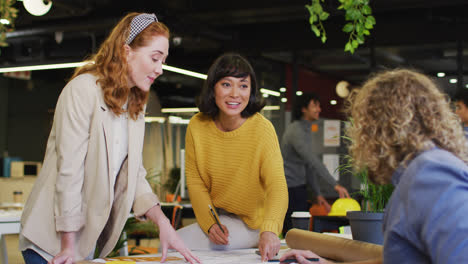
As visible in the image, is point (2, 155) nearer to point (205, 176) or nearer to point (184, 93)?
point (184, 93)

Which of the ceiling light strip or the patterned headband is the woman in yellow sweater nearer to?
the patterned headband

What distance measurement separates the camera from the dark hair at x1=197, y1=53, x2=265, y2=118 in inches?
99.3

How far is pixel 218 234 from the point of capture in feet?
7.86

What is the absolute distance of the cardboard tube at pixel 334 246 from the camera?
162cm

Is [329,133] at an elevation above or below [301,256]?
above

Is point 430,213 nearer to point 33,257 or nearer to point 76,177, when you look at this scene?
point 76,177

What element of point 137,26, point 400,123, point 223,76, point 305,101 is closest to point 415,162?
point 400,123

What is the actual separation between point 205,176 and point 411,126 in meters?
1.50

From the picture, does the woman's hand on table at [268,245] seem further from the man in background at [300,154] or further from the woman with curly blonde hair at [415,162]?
the man in background at [300,154]

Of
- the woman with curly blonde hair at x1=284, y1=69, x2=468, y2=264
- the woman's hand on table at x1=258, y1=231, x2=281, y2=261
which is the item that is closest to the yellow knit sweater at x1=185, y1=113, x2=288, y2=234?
the woman's hand on table at x1=258, y1=231, x2=281, y2=261

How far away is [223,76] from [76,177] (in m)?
1.00

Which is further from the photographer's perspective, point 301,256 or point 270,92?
point 270,92

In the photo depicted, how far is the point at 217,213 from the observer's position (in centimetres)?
256

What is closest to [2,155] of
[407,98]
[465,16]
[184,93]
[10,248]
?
[184,93]
